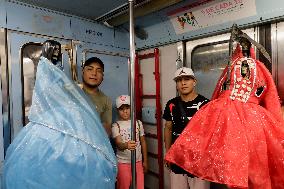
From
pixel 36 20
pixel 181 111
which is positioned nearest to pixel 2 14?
pixel 36 20

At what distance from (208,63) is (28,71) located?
2.55 metres

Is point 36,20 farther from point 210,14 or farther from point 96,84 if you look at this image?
point 210,14

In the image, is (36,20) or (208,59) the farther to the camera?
(208,59)

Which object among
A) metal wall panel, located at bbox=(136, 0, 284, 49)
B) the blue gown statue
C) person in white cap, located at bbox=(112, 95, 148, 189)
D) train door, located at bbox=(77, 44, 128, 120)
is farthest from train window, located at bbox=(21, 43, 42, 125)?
metal wall panel, located at bbox=(136, 0, 284, 49)

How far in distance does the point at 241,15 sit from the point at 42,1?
258 centimetres

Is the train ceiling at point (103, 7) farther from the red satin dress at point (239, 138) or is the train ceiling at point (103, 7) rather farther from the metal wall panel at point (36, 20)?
the red satin dress at point (239, 138)

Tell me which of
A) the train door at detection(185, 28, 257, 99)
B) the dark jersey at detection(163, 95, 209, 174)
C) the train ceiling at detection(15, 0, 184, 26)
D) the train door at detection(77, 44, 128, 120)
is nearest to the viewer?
the dark jersey at detection(163, 95, 209, 174)

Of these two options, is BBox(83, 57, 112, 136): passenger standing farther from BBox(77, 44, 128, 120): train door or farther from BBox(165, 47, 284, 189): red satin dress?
BBox(165, 47, 284, 189): red satin dress

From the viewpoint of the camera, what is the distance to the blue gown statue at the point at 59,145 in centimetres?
170

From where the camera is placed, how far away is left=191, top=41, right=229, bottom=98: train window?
330 centimetres

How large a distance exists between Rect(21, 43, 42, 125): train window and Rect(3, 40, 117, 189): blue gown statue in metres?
1.33

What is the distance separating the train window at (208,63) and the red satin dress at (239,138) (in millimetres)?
1279

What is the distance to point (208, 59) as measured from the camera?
3473mm

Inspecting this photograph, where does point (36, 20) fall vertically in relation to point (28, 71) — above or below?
above
